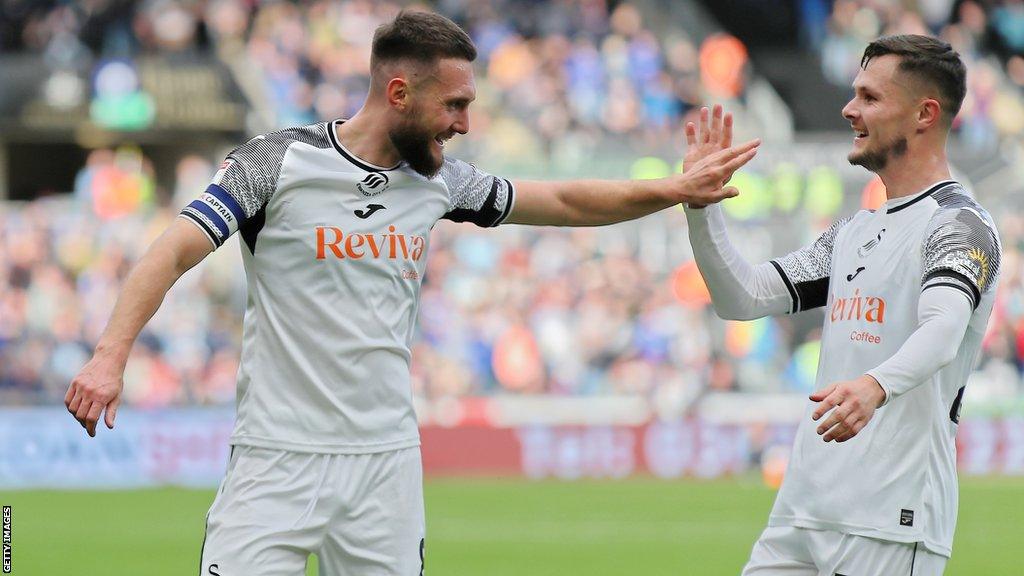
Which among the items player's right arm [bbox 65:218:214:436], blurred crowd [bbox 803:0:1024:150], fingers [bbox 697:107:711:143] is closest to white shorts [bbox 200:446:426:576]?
player's right arm [bbox 65:218:214:436]

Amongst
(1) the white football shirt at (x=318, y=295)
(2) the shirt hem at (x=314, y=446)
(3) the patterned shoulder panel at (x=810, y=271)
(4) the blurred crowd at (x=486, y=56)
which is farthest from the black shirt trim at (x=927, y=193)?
(4) the blurred crowd at (x=486, y=56)

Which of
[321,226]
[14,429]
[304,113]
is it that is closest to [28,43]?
[304,113]

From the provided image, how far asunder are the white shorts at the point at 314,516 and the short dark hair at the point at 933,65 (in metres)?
2.24

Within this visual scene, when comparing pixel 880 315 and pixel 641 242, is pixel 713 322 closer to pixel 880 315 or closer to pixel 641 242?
pixel 641 242

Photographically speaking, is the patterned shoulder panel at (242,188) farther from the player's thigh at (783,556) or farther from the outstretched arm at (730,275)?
the player's thigh at (783,556)

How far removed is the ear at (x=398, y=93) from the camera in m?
5.29

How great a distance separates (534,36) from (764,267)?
1779cm

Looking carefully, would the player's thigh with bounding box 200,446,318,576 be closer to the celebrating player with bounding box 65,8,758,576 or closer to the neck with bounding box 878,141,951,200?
the celebrating player with bounding box 65,8,758,576

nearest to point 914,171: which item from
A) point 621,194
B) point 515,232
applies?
point 621,194

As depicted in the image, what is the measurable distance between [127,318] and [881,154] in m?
2.61

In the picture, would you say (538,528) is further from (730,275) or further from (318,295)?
(318,295)

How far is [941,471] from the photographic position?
5.15 m

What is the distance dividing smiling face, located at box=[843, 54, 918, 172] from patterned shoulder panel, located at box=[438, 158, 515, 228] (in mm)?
1269

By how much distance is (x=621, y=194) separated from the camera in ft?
19.1
